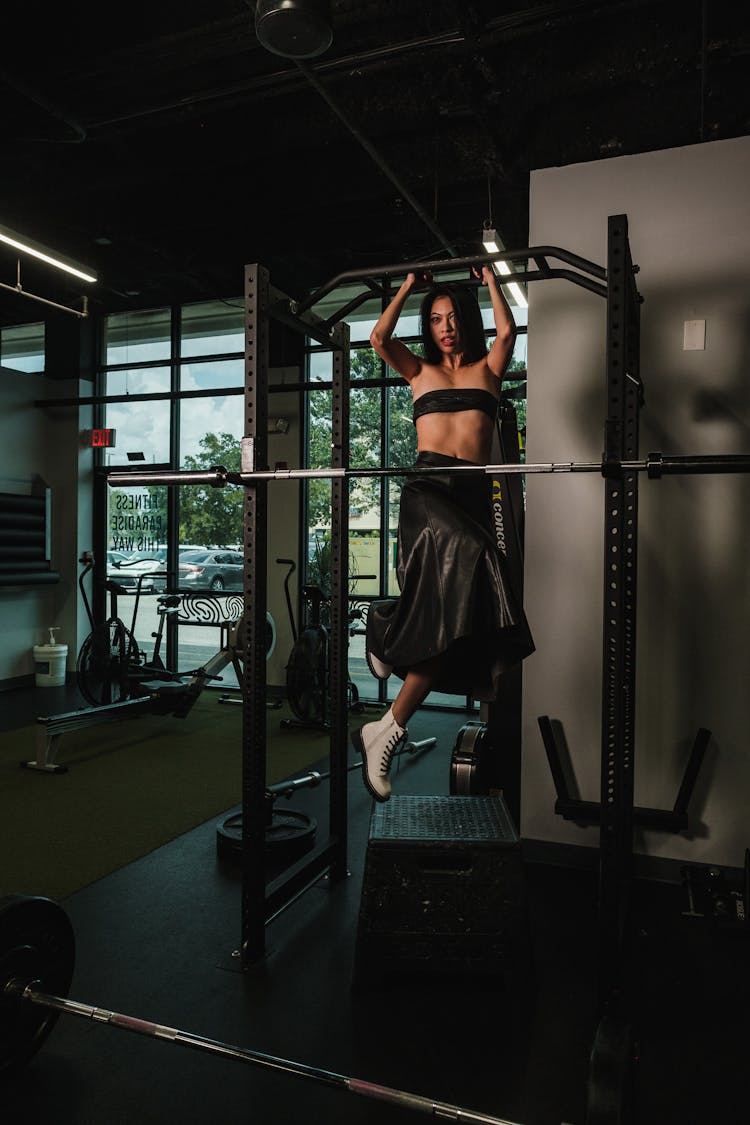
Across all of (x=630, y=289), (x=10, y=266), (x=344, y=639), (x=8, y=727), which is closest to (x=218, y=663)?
(x=8, y=727)

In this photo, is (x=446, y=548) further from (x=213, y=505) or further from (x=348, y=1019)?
(x=213, y=505)

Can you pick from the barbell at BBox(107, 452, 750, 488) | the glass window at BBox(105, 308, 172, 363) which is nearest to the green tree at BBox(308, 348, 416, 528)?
the glass window at BBox(105, 308, 172, 363)

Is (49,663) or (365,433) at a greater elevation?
(365,433)

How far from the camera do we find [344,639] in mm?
3205

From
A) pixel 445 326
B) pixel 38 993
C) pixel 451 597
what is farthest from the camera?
pixel 445 326

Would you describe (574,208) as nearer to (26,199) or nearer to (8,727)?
(26,199)

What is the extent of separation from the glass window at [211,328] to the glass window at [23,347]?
192cm

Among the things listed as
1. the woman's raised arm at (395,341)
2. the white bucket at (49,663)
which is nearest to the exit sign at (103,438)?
the white bucket at (49,663)

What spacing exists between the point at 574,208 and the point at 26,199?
165 inches

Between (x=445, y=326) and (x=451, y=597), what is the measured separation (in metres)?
1.03

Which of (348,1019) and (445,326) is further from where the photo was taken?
(445,326)

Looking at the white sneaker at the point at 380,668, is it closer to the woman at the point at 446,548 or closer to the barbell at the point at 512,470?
the woman at the point at 446,548

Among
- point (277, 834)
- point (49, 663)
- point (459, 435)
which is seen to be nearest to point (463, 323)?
point (459, 435)

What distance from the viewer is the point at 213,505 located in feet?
26.6
